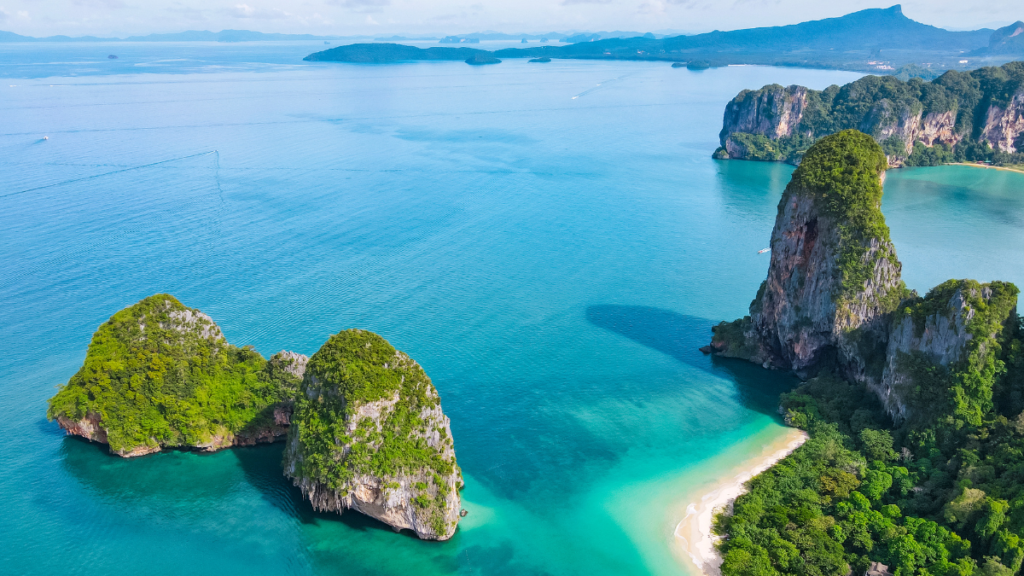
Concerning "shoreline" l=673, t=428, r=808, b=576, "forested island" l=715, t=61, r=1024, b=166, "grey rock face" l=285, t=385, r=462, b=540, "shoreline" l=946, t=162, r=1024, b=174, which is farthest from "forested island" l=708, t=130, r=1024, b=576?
"shoreline" l=946, t=162, r=1024, b=174

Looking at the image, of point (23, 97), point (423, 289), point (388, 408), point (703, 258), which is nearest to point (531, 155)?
point (703, 258)

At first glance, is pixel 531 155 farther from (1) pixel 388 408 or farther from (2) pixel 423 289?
(1) pixel 388 408

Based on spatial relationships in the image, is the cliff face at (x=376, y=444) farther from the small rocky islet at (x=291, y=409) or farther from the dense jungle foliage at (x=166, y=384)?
the dense jungle foliage at (x=166, y=384)

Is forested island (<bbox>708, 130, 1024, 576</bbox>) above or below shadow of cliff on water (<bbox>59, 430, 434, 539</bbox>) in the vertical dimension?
above

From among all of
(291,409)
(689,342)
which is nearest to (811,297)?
(689,342)

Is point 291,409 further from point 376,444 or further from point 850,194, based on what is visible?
point 850,194

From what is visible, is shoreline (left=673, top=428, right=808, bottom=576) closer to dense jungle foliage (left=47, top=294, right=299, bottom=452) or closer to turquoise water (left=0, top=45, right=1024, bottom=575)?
turquoise water (left=0, top=45, right=1024, bottom=575)
